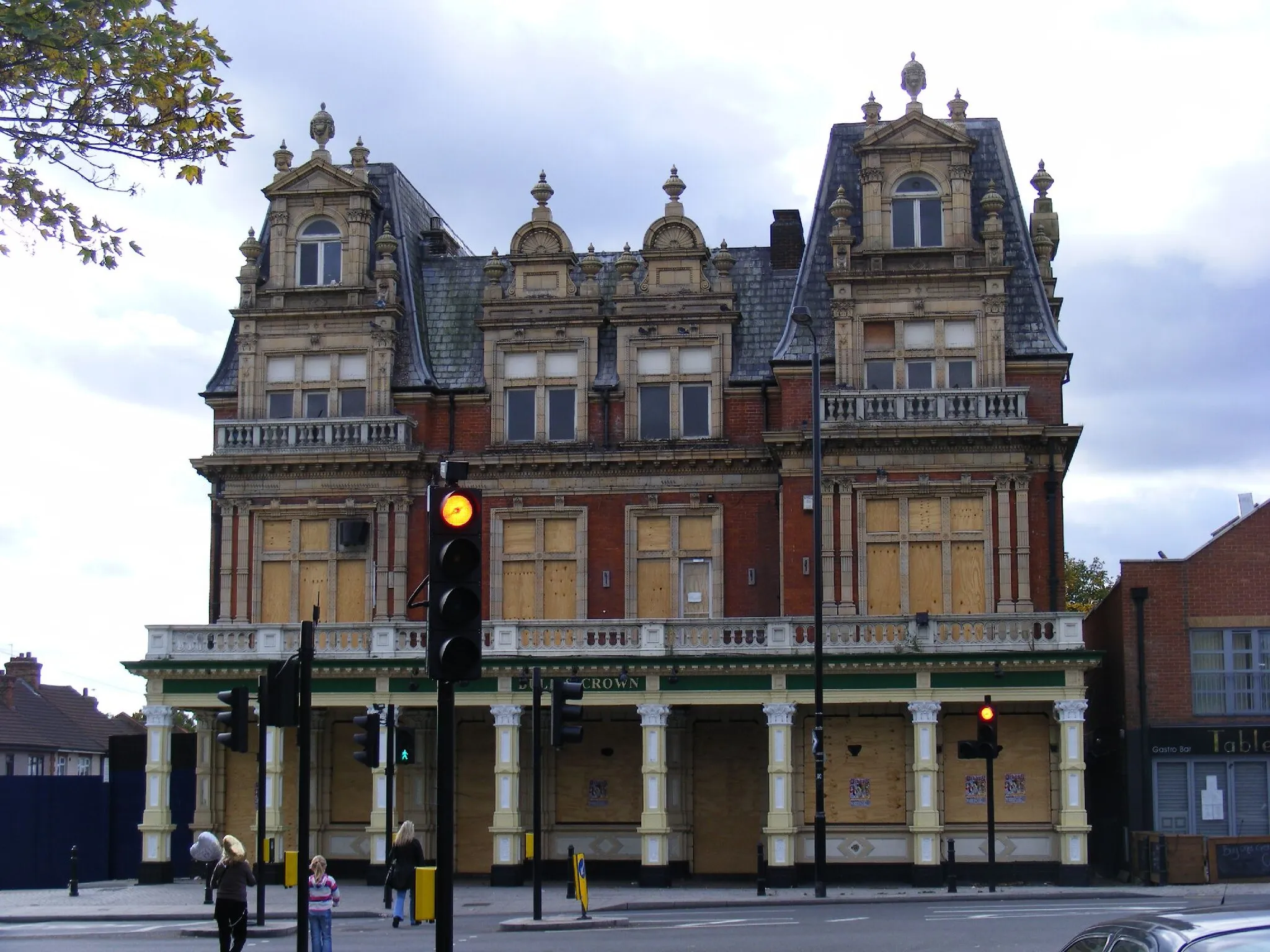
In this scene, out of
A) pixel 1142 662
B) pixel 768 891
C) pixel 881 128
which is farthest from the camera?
pixel 881 128

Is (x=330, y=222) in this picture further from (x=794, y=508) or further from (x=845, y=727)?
(x=845, y=727)

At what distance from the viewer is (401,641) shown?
40219mm

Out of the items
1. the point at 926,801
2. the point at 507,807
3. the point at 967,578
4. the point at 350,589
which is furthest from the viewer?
the point at 350,589

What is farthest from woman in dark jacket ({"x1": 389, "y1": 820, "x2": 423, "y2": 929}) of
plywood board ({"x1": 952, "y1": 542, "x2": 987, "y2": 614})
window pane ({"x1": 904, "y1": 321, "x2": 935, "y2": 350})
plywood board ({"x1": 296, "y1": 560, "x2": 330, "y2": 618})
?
window pane ({"x1": 904, "y1": 321, "x2": 935, "y2": 350})

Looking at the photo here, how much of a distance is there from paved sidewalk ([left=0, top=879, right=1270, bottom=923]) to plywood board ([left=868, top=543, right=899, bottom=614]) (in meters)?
6.77

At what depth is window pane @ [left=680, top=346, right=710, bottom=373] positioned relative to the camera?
44.0 meters

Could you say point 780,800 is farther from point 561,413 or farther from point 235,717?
point 235,717

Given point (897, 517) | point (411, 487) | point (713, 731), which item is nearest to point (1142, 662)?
point (897, 517)

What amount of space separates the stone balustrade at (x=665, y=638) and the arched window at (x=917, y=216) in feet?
32.5

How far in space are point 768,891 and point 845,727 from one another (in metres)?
4.94

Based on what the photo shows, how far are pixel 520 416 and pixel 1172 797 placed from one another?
18137 mm

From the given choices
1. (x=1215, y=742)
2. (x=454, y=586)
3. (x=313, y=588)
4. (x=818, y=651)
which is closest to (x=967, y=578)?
(x=1215, y=742)

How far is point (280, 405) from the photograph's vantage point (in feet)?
147

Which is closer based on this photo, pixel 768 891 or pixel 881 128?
pixel 768 891
